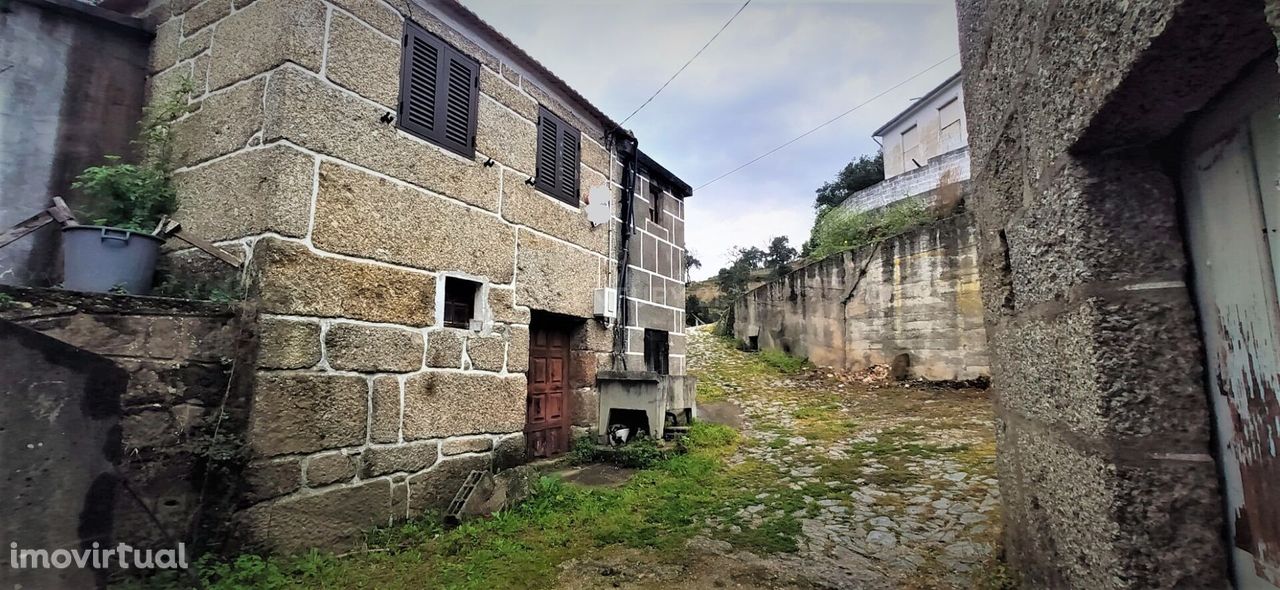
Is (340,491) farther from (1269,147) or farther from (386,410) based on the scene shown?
(1269,147)

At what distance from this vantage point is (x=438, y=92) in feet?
14.6

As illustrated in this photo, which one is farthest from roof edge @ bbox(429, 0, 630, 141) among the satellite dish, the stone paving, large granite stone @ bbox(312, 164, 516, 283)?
the stone paving

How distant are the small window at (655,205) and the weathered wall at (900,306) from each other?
17.6 ft

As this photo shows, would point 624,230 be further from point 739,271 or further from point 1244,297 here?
point 739,271

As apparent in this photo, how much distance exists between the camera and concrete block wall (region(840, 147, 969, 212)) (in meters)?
12.9

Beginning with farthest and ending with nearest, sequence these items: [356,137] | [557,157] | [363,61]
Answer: [557,157] → [363,61] → [356,137]

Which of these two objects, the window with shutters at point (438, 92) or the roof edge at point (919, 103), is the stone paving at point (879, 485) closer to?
the window with shutters at point (438, 92)

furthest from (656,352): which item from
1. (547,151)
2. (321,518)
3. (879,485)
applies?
(321,518)

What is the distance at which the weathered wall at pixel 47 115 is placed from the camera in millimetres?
3439

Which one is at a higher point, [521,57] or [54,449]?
[521,57]

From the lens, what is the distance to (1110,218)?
1399 millimetres

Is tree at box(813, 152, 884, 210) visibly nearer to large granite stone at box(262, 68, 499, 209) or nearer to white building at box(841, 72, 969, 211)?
white building at box(841, 72, 969, 211)

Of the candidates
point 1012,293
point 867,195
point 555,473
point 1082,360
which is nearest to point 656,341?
point 555,473

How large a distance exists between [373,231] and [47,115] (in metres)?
2.29
